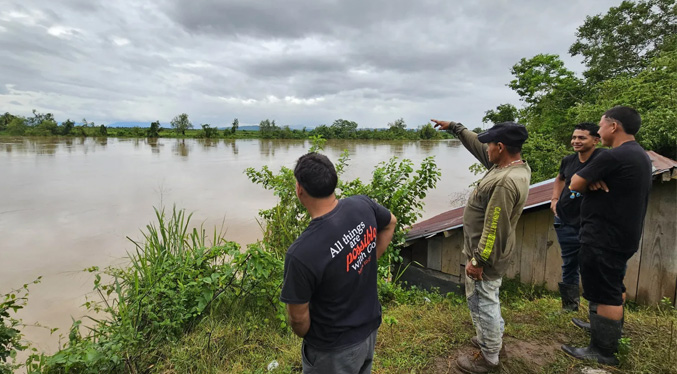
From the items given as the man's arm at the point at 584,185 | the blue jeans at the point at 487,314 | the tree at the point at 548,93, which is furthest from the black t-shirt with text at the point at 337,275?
the tree at the point at 548,93

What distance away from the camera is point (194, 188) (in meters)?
15.0

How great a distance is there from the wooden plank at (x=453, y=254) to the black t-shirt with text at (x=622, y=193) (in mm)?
2012

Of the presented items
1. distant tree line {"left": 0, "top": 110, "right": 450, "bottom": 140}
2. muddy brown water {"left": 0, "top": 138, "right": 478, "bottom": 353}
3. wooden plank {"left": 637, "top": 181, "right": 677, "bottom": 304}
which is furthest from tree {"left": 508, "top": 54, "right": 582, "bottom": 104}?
distant tree line {"left": 0, "top": 110, "right": 450, "bottom": 140}

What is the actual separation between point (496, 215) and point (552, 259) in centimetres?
241

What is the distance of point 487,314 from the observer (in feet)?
7.43

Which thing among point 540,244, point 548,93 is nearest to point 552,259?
point 540,244

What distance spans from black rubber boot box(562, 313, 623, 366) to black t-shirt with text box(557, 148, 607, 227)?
3.00 feet

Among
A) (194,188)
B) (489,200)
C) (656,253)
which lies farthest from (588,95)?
(194,188)

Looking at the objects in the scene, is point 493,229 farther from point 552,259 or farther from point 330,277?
point 552,259

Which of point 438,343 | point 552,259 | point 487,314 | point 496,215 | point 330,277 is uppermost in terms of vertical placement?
point 496,215

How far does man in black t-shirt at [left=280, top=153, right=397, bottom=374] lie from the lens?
135 cm

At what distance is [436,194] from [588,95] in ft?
21.8

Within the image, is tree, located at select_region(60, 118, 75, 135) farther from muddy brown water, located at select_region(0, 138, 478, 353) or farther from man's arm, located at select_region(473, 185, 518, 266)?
man's arm, located at select_region(473, 185, 518, 266)

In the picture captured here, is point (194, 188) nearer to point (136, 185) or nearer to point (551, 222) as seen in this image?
point (136, 185)
